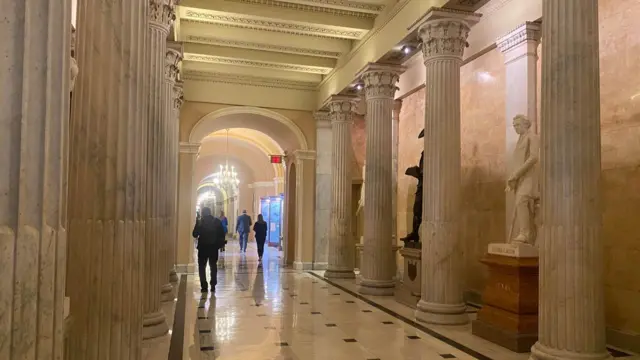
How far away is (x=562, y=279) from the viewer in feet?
16.5

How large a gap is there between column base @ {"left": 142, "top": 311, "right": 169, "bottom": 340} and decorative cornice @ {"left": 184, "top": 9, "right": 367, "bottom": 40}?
260 inches

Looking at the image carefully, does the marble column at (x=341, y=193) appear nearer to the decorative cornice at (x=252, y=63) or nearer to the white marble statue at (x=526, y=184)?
the decorative cornice at (x=252, y=63)

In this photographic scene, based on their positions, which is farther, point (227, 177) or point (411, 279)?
point (227, 177)

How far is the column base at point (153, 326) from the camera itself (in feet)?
20.5

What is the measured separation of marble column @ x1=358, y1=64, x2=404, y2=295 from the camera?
35.3 feet

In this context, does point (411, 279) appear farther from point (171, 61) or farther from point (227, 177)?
point (227, 177)

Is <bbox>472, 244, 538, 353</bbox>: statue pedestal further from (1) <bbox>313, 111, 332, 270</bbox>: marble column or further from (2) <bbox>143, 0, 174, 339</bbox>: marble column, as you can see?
(1) <bbox>313, 111, 332, 270</bbox>: marble column

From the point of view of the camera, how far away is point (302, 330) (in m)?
7.23

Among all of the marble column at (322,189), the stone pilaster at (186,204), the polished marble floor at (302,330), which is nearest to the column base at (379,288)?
→ the polished marble floor at (302,330)

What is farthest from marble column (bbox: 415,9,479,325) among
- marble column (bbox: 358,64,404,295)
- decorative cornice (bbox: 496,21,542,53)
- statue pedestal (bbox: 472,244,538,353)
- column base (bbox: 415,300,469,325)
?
marble column (bbox: 358,64,404,295)

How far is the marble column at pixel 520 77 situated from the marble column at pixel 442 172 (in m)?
0.86

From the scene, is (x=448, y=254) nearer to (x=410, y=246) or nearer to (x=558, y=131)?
(x=410, y=246)

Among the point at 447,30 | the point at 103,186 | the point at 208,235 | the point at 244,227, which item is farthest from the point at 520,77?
the point at 244,227

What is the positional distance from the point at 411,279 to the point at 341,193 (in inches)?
159
